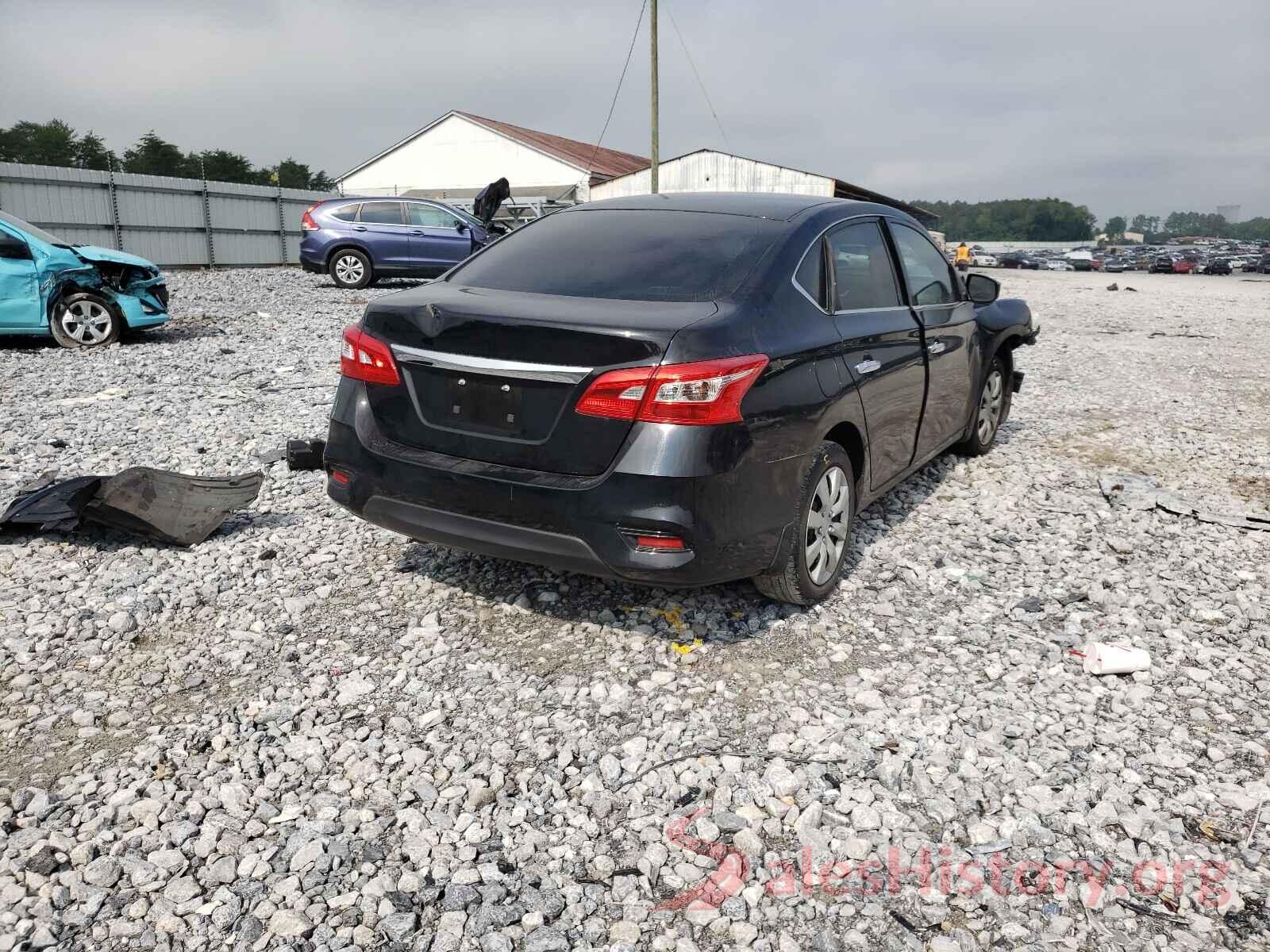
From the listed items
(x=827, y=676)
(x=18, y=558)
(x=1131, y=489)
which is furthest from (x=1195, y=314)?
(x=18, y=558)

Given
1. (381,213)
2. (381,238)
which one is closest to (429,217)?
(381,213)

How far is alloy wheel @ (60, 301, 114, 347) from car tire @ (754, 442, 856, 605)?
32.5ft

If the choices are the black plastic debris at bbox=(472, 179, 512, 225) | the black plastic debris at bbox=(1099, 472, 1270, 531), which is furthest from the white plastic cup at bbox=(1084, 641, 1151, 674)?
the black plastic debris at bbox=(472, 179, 512, 225)

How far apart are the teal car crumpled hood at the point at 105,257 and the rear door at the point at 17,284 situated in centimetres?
55

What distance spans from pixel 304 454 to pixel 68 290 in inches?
292

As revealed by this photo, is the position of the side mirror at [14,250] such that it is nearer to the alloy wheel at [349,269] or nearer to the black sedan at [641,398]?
the alloy wheel at [349,269]

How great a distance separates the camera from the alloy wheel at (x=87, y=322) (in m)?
10.8

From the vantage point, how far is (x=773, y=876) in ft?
8.48

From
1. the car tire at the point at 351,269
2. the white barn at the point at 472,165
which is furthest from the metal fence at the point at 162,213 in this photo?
the white barn at the point at 472,165

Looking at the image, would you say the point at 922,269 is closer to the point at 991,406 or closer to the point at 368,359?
the point at 991,406

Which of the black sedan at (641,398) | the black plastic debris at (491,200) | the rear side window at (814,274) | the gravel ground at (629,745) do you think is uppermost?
the black plastic debris at (491,200)

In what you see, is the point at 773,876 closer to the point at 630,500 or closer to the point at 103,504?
the point at 630,500

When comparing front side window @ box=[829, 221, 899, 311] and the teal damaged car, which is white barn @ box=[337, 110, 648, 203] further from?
front side window @ box=[829, 221, 899, 311]

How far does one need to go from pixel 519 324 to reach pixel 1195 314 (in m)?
20.9
